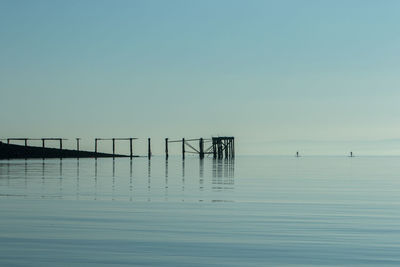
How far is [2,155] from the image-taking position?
87.3m

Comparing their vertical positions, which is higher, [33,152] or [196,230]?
[33,152]

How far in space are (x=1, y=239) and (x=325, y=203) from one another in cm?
1052

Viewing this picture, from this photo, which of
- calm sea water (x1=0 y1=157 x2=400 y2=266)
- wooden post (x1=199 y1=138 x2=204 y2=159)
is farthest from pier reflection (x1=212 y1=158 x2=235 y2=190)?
wooden post (x1=199 y1=138 x2=204 y2=159)

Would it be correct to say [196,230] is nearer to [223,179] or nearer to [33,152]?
[223,179]

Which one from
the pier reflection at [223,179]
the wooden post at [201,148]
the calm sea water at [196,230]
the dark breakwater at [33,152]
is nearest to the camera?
the calm sea water at [196,230]

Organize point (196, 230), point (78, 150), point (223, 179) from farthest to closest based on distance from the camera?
1. point (78, 150)
2. point (223, 179)
3. point (196, 230)

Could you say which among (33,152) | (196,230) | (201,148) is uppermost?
(201,148)

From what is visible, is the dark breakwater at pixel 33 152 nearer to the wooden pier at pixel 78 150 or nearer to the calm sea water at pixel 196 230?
the wooden pier at pixel 78 150

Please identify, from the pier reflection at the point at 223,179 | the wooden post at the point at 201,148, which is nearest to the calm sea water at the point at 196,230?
the pier reflection at the point at 223,179

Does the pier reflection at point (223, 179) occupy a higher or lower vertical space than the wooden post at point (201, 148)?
lower

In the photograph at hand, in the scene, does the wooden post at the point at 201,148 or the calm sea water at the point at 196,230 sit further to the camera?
the wooden post at the point at 201,148

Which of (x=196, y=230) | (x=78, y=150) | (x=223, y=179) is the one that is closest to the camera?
(x=196, y=230)

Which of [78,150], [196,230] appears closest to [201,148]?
[78,150]

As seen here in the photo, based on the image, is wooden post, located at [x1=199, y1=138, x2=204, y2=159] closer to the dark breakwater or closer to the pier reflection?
the dark breakwater
